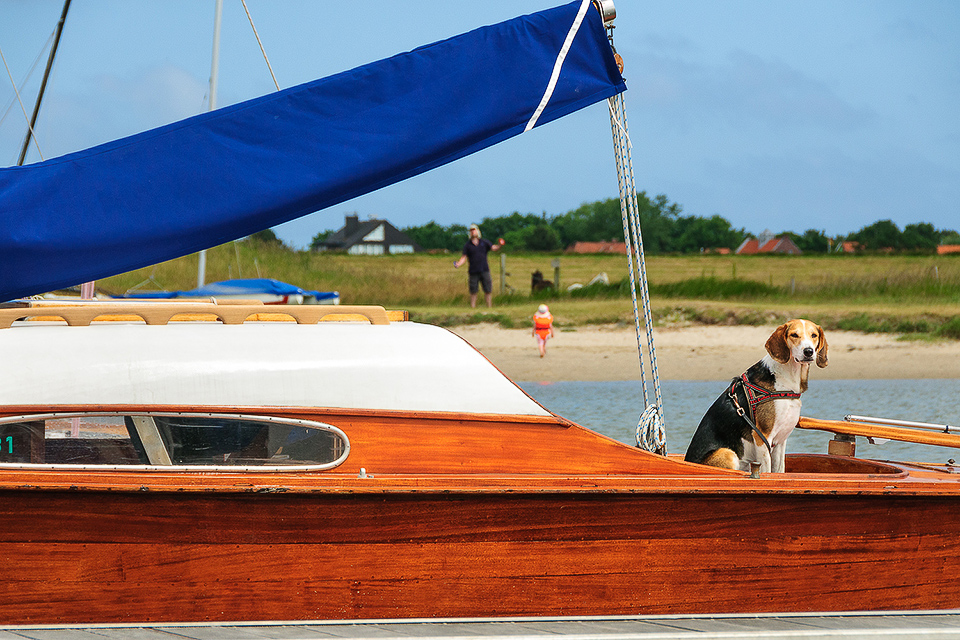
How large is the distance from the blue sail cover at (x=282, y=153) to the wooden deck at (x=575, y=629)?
1231mm

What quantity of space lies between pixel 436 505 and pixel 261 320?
4.14ft

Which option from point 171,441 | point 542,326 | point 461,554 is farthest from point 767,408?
point 542,326

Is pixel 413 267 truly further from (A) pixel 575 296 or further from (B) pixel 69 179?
(B) pixel 69 179

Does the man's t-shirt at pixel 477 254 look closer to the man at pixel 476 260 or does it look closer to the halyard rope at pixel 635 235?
the man at pixel 476 260

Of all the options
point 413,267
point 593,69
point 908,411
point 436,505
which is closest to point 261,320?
point 436,505

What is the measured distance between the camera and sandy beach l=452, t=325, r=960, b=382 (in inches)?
614

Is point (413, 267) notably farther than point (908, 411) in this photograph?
Yes

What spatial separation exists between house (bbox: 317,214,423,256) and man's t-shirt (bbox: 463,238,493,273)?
199 ft

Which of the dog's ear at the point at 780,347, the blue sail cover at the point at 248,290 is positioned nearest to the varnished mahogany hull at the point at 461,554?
the dog's ear at the point at 780,347

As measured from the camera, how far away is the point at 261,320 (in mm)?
4062

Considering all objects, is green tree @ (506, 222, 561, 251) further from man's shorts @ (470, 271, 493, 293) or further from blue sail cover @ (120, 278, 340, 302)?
blue sail cover @ (120, 278, 340, 302)

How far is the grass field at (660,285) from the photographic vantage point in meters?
18.7

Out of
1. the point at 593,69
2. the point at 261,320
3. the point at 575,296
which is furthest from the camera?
the point at 575,296

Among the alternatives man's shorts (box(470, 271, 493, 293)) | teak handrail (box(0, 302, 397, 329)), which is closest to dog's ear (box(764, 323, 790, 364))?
teak handrail (box(0, 302, 397, 329))
